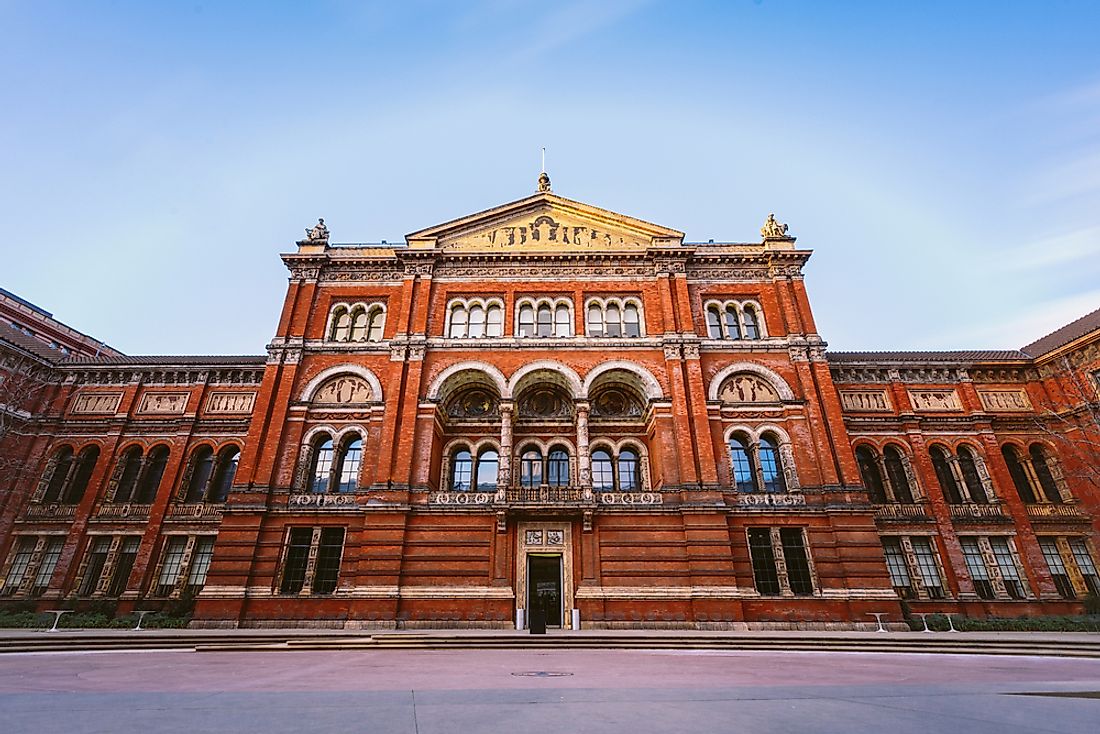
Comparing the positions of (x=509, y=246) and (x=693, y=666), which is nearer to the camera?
(x=693, y=666)

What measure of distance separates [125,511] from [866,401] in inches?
1543

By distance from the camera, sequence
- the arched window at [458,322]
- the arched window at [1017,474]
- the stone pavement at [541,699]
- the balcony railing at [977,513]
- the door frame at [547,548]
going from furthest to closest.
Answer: the arched window at [458,322] → the arched window at [1017,474] → the balcony railing at [977,513] → the door frame at [547,548] → the stone pavement at [541,699]

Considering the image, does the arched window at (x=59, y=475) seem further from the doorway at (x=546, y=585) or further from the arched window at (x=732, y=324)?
the arched window at (x=732, y=324)

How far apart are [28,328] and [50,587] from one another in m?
25.4

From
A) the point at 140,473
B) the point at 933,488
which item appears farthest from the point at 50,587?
the point at 933,488

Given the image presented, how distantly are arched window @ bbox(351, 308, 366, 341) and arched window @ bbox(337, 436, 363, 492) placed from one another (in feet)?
18.4

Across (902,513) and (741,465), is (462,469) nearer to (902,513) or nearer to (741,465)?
(741,465)

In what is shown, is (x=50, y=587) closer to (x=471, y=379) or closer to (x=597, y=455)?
(x=471, y=379)

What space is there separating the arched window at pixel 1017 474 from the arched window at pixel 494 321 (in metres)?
27.2

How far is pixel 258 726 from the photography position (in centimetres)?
442

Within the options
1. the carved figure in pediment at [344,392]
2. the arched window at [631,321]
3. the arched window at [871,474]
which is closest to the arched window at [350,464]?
the carved figure in pediment at [344,392]

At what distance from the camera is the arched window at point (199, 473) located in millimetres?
26891

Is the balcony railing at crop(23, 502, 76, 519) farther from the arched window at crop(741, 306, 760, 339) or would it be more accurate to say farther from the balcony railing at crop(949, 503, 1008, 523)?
the balcony railing at crop(949, 503, 1008, 523)

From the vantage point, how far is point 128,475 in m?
27.5
